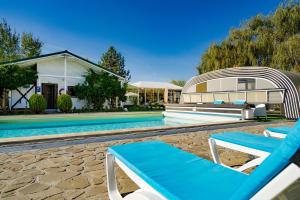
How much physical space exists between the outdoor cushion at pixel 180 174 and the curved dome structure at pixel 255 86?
11610 mm

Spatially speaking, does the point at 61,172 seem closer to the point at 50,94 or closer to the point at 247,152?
the point at 247,152

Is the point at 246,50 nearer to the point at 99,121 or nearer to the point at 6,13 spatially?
the point at 99,121

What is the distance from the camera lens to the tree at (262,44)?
60.0 ft

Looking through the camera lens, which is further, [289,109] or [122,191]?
[289,109]

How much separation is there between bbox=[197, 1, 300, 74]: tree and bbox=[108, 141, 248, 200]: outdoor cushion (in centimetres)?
1973

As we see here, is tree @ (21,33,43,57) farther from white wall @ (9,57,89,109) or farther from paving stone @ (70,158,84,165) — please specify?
paving stone @ (70,158,84,165)

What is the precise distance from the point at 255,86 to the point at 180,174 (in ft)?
50.7

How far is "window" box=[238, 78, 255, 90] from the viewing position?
51.4 ft

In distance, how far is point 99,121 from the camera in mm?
11828

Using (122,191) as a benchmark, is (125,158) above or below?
above

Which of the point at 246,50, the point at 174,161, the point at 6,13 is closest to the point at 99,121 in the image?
the point at 174,161

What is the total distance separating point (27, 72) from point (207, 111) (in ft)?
42.7

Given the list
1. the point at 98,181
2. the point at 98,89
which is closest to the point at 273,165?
the point at 98,181

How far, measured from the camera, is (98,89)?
1773 cm
